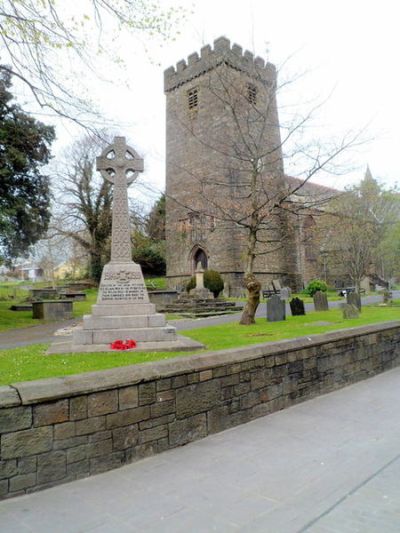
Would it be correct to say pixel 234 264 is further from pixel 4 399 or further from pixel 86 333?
pixel 4 399

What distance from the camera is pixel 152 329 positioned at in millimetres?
6586

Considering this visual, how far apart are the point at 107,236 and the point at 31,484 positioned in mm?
30992

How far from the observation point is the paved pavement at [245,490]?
2.85m

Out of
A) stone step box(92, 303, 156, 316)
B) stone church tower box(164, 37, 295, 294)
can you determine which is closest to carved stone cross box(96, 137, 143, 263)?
stone step box(92, 303, 156, 316)

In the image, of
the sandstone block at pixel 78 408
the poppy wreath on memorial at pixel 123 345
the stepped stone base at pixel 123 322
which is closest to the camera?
the sandstone block at pixel 78 408

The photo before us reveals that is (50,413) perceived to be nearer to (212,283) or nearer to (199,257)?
(212,283)

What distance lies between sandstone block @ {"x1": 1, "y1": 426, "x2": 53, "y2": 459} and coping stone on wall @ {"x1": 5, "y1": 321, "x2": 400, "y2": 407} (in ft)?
0.80

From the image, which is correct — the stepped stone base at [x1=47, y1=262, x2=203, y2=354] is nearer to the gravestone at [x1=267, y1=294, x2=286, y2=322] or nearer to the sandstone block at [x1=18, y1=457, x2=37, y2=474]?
the sandstone block at [x1=18, y1=457, x2=37, y2=474]

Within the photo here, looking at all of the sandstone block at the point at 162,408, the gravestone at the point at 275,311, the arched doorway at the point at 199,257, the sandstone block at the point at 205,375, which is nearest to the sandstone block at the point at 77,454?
the sandstone block at the point at 162,408

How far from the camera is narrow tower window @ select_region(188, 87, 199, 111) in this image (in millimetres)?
31263

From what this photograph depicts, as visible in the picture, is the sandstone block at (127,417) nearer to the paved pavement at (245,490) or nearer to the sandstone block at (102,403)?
the sandstone block at (102,403)

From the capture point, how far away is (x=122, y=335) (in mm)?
6492

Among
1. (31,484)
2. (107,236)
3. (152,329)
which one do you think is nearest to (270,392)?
(152,329)

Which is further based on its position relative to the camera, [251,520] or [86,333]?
[86,333]
